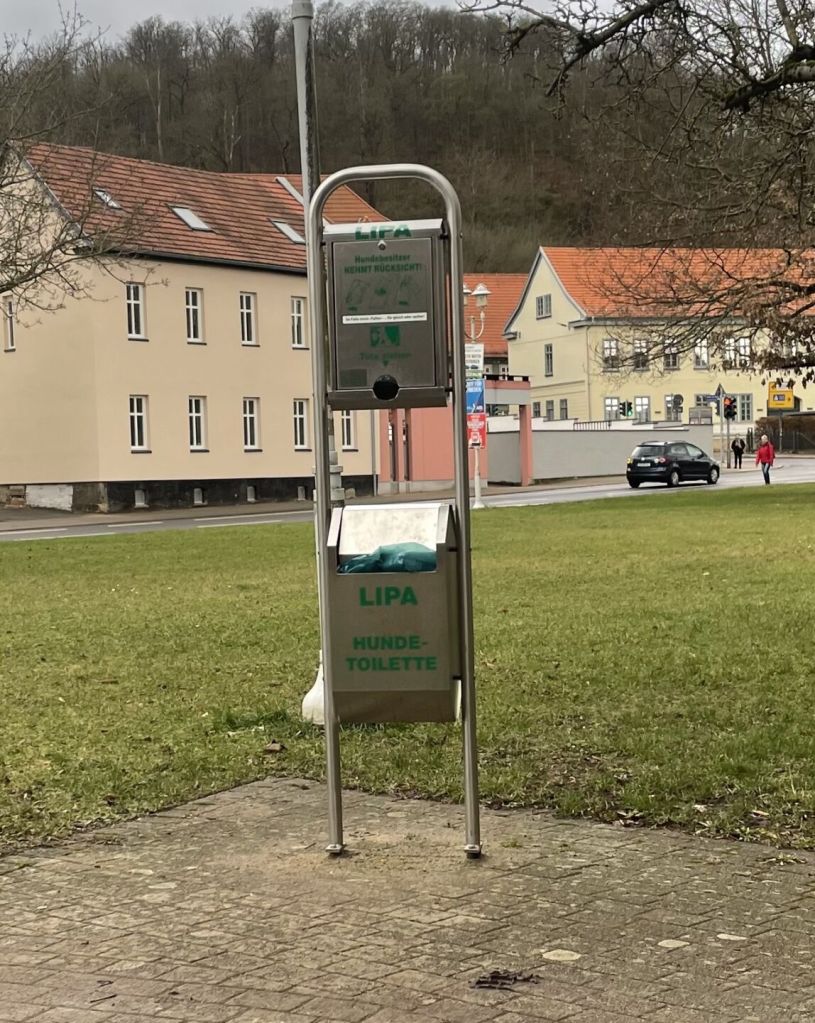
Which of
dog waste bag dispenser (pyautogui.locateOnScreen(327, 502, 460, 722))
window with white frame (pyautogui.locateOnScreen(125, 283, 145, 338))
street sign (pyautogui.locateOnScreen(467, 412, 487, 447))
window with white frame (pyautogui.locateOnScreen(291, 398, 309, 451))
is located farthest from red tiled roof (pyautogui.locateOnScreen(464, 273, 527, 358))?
dog waste bag dispenser (pyautogui.locateOnScreen(327, 502, 460, 722))

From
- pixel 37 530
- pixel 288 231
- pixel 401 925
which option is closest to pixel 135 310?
pixel 288 231

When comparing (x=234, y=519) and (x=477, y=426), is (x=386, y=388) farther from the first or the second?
(x=234, y=519)

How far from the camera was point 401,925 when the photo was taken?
407 cm

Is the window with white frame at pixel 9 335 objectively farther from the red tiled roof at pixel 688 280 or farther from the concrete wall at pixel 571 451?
the concrete wall at pixel 571 451

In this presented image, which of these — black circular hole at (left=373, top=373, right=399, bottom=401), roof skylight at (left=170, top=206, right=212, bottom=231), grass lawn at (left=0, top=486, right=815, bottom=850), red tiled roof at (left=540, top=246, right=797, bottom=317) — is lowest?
grass lawn at (left=0, top=486, right=815, bottom=850)

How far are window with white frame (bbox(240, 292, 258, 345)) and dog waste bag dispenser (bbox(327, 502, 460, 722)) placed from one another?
137 ft

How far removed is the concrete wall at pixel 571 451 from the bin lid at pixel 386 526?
5146 centimetres

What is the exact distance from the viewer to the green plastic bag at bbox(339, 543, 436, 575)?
4617 mm

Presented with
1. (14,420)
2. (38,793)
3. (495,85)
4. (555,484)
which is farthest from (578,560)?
(495,85)

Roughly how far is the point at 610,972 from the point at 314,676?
5.45 m

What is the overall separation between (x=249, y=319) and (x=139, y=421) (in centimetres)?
627

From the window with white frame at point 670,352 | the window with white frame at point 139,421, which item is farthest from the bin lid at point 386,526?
the window with white frame at point 139,421

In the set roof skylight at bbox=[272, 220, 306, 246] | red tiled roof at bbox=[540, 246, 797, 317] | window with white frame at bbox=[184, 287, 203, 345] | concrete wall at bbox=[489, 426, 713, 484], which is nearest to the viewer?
red tiled roof at bbox=[540, 246, 797, 317]

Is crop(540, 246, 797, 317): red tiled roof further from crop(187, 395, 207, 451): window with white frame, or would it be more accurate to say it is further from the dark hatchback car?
crop(187, 395, 207, 451): window with white frame
